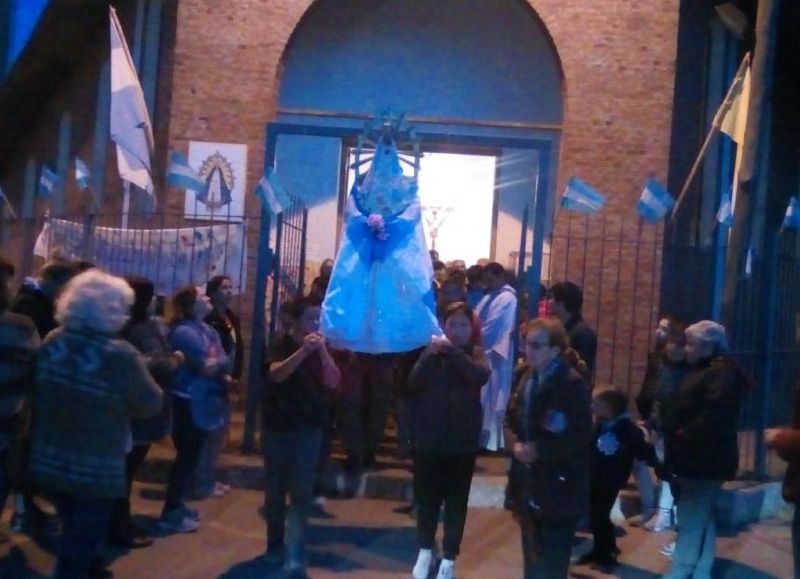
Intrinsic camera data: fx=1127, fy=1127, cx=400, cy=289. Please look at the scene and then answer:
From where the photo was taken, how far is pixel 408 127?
8555 mm

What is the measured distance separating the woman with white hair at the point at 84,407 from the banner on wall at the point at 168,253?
5.20 metres

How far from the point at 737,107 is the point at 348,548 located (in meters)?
5.86

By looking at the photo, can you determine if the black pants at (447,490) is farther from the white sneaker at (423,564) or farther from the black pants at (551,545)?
the black pants at (551,545)

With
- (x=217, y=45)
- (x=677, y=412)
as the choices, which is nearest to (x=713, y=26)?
(x=217, y=45)

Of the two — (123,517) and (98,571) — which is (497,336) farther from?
(98,571)

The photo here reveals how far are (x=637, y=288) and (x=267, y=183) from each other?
5470 mm

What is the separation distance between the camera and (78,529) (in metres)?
5.56

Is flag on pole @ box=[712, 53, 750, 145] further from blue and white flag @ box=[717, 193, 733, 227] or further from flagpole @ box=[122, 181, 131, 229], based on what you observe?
flagpole @ box=[122, 181, 131, 229]

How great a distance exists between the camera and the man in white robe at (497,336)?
953cm

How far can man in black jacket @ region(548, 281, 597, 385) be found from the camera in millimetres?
8797

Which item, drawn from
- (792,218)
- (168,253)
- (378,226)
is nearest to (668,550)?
(378,226)

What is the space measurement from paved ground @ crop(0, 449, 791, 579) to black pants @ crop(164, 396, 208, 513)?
36 cm

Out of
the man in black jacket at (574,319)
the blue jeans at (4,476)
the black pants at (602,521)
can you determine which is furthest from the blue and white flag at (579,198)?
the blue jeans at (4,476)

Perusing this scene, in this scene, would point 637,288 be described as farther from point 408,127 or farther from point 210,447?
point 210,447
